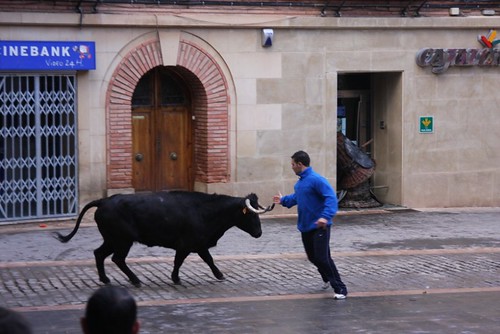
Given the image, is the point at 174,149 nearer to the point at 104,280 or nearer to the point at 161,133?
the point at 161,133

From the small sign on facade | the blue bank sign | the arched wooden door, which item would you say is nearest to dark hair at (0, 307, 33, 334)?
the blue bank sign

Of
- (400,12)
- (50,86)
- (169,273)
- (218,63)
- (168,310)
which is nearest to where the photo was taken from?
(168,310)

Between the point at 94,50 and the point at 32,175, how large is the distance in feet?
7.61

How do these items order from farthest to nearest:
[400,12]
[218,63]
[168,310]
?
1. [400,12]
2. [218,63]
3. [168,310]

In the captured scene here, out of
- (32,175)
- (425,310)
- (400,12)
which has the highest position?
(400,12)

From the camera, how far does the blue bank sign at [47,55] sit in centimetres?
1578

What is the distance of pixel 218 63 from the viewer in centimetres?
1752

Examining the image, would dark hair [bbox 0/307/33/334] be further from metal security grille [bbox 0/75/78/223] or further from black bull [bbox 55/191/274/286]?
metal security grille [bbox 0/75/78/223]

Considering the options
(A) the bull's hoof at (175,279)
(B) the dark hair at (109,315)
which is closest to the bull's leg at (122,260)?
(A) the bull's hoof at (175,279)

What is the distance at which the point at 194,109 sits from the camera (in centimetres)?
1805

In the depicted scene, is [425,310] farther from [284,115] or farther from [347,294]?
[284,115]

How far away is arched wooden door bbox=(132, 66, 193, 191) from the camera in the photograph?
58.5 ft

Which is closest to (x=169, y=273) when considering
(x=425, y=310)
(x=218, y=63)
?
(x=425, y=310)

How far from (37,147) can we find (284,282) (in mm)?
5883
